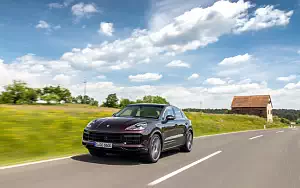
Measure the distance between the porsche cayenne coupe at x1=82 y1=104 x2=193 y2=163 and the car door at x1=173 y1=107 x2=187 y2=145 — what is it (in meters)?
0.47

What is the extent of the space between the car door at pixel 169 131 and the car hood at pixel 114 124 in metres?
0.89

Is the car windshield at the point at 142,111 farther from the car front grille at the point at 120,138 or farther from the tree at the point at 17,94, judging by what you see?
the tree at the point at 17,94

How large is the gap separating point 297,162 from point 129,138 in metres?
5.18

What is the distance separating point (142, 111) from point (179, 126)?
152 centimetres

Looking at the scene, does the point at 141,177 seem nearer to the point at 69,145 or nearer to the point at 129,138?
the point at 129,138

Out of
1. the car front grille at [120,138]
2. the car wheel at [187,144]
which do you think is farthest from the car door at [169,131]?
the car front grille at [120,138]

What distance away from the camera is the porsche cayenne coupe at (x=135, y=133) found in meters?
7.65

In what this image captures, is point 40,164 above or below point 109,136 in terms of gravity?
below

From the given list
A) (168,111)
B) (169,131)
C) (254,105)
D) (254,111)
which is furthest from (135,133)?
(254,105)

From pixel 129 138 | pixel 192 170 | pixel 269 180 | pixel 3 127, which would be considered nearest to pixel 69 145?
pixel 3 127

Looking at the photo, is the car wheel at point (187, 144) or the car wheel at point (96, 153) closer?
the car wheel at point (96, 153)

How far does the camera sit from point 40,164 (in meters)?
7.42

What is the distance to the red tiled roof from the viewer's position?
317 feet

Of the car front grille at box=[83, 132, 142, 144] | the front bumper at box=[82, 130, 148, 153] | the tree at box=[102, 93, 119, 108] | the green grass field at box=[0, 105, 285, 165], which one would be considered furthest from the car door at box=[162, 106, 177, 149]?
the tree at box=[102, 93, 119, 108]
